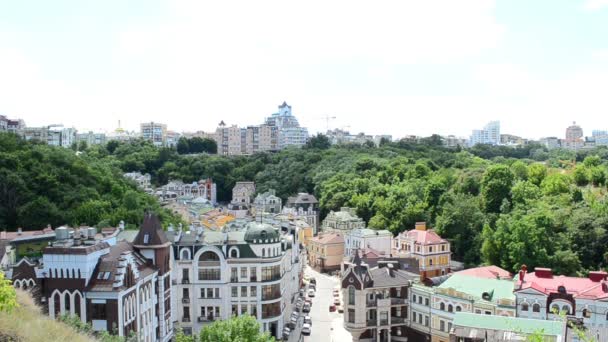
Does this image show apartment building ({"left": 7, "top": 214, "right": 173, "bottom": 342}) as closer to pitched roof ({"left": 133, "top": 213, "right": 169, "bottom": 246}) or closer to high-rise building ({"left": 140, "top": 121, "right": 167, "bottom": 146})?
pitched roof ({"left": 133, "top": 213, "right": 169, "bottom": 246})

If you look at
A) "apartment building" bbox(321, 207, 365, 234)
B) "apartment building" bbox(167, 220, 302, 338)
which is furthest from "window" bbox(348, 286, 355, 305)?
"apartment building" bbox(321, 207, 365, 234)

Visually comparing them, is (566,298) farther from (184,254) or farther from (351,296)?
(184,254)

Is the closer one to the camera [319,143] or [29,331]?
[29,331]

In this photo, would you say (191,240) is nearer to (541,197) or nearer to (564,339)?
(564,339)

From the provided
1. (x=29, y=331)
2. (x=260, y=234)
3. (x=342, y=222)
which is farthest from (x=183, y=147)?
(x=29, y=331)

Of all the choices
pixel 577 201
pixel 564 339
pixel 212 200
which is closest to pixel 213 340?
pixel 564 339

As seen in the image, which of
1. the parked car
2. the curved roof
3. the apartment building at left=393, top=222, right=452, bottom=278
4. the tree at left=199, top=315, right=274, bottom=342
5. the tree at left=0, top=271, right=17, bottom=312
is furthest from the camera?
the apartment building at left=393, top=222, right=452, bottom=278
